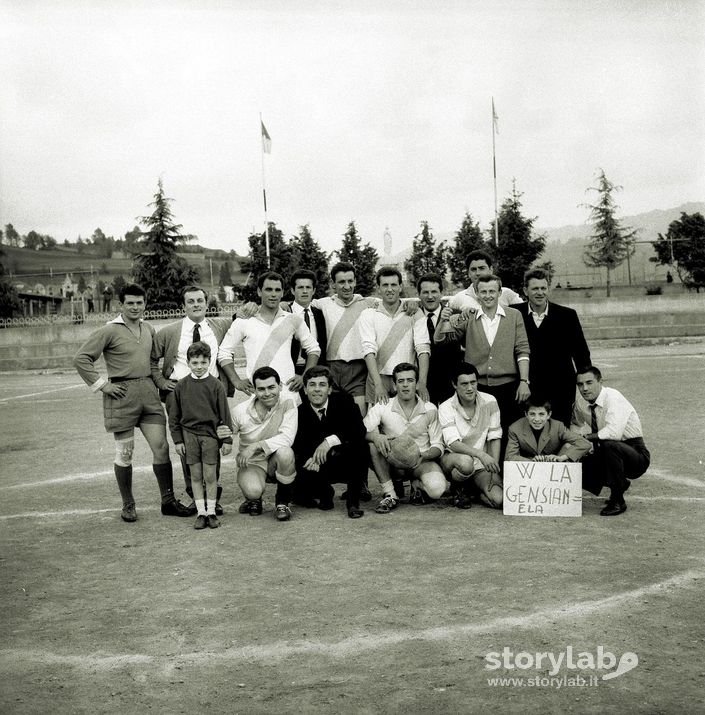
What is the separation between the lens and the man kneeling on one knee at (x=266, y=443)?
638cm

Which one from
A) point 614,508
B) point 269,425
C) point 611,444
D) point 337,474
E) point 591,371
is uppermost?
point 591,371

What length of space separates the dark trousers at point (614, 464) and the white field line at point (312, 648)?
2.07m

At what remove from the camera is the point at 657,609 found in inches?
164

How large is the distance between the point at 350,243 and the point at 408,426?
31.8m

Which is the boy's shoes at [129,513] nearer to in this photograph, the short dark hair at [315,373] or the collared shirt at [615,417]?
the short dark hair at [315,373]

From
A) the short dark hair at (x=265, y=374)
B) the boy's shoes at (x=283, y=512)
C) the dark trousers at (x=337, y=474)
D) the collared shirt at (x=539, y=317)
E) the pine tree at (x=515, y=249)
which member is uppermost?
the pine tree at (x=515, y=249)

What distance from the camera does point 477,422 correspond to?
21.5ft

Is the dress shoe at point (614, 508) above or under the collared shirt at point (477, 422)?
under

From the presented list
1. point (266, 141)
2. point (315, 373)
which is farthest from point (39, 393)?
point (266, 141)

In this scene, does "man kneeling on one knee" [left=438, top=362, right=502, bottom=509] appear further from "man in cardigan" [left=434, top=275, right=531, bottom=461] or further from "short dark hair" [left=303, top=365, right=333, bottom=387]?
"short dark hair" [left=303, top=365, right=333, bottom=387]

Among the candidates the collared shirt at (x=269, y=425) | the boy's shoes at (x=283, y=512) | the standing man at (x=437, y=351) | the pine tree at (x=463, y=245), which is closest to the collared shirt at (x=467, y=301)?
the standing man at (x=437, y=351)

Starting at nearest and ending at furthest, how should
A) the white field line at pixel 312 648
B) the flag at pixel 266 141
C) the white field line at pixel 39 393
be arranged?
the white field line at pixel 312 648
the white field line at pixel 39 393
the flag at pixel 266 141

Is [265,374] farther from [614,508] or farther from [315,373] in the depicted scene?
[614,508]

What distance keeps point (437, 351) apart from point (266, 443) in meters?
1.67
